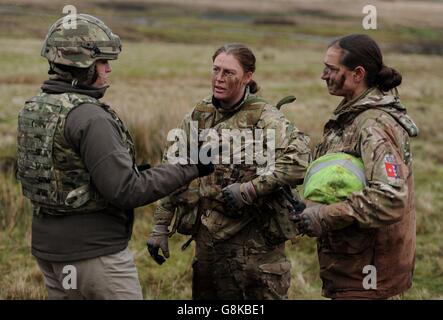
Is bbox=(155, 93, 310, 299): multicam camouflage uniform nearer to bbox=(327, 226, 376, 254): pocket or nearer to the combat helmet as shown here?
bbox=(327, 226, 376, 254): pocket

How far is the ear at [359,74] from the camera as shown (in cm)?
421

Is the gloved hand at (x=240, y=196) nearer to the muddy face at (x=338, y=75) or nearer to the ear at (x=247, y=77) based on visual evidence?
the ear at (x=247, y=77)

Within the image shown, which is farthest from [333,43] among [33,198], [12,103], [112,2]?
[112,2]

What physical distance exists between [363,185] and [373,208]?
0.17m

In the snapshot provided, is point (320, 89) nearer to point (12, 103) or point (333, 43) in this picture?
point (12, 103)

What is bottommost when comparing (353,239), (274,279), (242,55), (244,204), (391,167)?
(274,279)

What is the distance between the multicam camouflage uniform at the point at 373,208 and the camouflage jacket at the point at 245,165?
0.39 metres

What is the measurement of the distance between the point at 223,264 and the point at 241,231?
253mm

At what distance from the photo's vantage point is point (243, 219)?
490 cm

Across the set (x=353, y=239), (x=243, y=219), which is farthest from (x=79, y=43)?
(x=353, y=239)

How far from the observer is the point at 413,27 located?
68688 mm

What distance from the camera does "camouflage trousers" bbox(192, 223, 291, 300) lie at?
16.1ft

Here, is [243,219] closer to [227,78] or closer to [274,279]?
[274,279]

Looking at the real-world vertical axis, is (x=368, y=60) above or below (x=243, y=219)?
above
